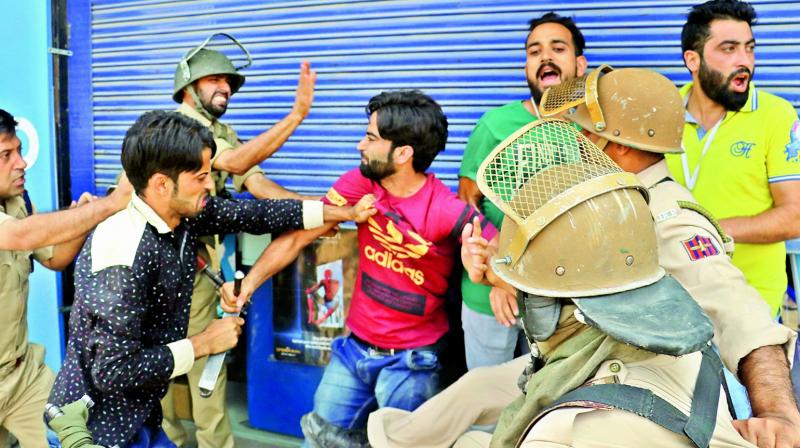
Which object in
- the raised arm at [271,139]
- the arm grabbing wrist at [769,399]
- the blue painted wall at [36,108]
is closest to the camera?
the arm grabbing wrist at [769,399]

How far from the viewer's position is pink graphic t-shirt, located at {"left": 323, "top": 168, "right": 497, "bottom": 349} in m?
3.38

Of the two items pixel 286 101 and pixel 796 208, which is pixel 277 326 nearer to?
pixel 286 101

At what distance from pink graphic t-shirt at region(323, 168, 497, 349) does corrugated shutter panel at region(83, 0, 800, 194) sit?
828mm

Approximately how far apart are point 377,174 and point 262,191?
1.01 m

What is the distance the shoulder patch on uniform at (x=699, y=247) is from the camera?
93.4 inches

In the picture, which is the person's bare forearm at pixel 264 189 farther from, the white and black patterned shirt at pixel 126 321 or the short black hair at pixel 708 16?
the short black hair at pixel 708 16

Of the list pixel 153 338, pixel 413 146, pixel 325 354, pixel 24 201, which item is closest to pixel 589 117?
pixel 413 146

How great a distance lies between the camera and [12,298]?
380 cm

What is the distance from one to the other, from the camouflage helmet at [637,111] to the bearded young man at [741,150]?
85cm

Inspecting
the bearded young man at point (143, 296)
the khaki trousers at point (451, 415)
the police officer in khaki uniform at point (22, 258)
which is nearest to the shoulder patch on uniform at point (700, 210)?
the khaki trousers at point (451, 415)

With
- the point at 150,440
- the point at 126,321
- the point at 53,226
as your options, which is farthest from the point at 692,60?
the point at 53,226

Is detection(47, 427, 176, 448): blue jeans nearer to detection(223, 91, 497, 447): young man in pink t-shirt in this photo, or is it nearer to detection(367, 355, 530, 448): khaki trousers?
detection(223, 91, 497, 447): young man in pink t-shirt

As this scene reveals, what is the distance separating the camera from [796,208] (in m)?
3.22

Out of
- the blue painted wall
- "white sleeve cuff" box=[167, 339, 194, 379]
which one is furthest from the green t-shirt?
the blue painted wall
